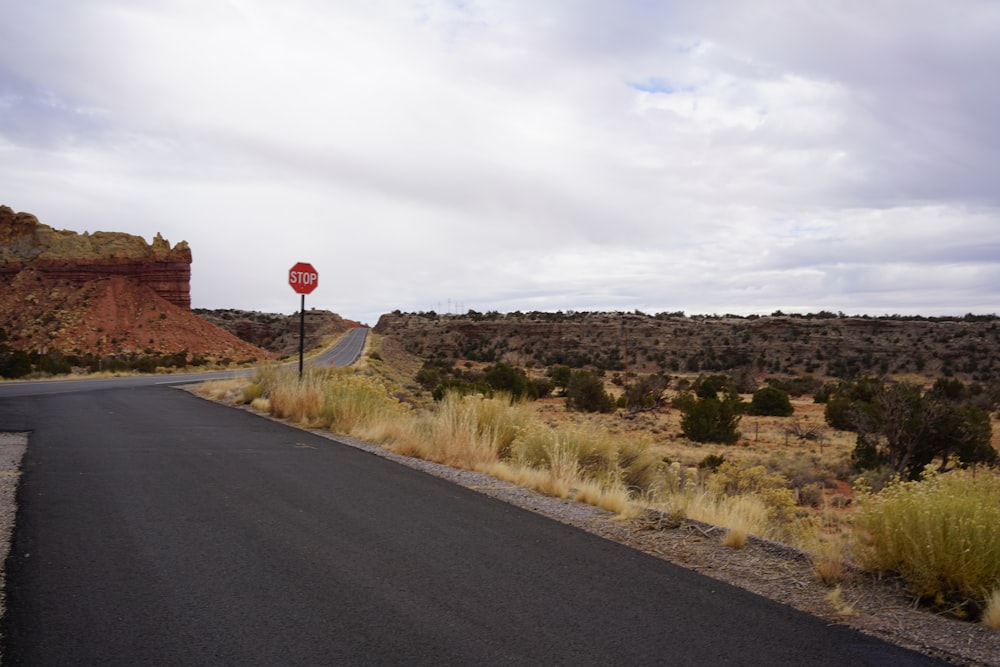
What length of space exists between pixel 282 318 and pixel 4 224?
52574mm

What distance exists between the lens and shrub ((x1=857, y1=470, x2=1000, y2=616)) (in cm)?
553

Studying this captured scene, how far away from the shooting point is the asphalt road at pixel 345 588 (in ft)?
14.3

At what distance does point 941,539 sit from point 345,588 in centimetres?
476

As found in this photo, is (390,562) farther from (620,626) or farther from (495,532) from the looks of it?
(620,626)

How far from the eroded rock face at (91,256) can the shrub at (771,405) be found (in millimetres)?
66520

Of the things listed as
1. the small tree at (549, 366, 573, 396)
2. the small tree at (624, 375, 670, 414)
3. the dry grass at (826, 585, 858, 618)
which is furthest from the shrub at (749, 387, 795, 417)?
the dry grass at (826, 585, 858, 618)

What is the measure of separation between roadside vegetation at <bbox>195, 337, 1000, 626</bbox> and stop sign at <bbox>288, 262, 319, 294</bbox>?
101 inches

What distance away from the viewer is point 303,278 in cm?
2106

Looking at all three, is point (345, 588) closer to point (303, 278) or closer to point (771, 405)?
point (303, 278)

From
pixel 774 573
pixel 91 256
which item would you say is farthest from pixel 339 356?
pixel 774 573

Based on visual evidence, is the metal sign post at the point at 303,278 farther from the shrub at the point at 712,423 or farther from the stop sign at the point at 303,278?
the shrub at the point at 712,423

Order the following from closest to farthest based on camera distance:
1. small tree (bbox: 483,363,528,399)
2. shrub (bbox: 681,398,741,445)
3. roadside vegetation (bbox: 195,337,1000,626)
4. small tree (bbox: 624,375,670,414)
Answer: roadside vegetation (bbox: 195,337,1000,626), shrub (bbox: 681,398,741,445), small tree (bbox: 624,375,670,414), small tree (bbox: 483,363,528,399)

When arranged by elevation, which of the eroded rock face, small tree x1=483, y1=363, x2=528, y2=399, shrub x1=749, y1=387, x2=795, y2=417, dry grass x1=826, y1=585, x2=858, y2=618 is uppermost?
the eroded rock face

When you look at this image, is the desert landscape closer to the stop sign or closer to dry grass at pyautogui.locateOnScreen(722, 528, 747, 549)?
dry grass at pyautogui.locateOnScreen(722, 528, 747, 549)
